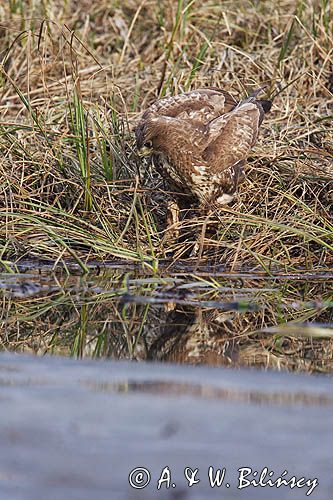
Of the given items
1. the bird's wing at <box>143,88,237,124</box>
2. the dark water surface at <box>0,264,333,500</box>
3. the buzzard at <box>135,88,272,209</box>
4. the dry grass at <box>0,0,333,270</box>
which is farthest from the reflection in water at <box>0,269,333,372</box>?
the bird's wing at <box>143,88,237,124</box>

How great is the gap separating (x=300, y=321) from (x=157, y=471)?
2025 mm

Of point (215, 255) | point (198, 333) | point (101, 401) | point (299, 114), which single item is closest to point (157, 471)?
point (101, 401)

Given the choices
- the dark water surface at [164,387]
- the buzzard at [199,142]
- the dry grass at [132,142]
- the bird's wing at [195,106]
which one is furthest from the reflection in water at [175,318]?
the bird's wing at [195,106]

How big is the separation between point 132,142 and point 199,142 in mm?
862

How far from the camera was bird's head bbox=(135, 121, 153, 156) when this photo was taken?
20.5 feet

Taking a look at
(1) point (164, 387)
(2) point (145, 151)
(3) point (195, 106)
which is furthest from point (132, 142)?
(1) point (164, 387)

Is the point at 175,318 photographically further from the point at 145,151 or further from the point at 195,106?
the point at 195,106

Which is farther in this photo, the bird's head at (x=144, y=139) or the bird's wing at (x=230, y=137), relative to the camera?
the bird's wing at (x=230, y=137)

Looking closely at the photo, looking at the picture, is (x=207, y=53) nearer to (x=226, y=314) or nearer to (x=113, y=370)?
(x=226, y=314)

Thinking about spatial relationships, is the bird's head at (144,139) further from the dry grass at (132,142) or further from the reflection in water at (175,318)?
the reflection in water at (175,318)

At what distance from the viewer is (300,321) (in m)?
Answer: 4.95

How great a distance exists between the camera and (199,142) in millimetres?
6414

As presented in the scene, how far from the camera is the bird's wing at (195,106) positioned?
21.7 ft

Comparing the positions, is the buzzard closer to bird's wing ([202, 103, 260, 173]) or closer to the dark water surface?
bird's wing ([202, 103, 260, 173])
